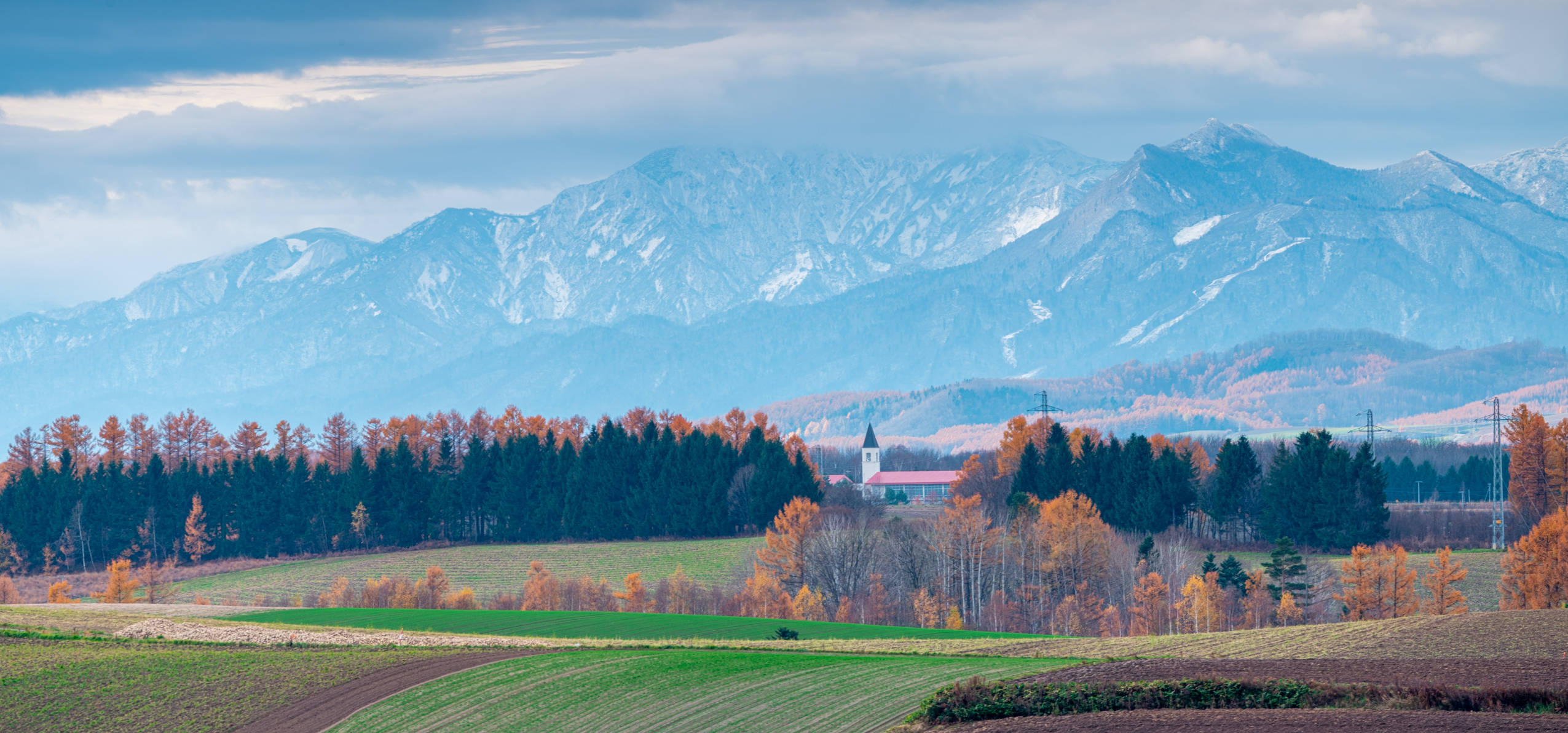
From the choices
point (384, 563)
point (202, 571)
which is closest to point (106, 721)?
point (384, 563)

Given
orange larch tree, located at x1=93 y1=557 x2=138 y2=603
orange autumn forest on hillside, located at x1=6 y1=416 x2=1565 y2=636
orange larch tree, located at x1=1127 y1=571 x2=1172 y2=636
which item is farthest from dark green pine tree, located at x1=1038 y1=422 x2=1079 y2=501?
orange larch tree, located at x1=93 y1=557 x2=138 y2=603

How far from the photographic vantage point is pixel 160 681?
51.5 m

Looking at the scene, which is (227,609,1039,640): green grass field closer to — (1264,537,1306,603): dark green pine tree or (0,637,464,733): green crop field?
(0,637,464,733): green crop field

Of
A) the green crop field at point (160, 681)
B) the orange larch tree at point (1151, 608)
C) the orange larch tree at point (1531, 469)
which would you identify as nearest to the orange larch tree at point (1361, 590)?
the orange larch tree at point (1151, 608)

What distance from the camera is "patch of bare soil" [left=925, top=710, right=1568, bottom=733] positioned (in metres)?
35.2

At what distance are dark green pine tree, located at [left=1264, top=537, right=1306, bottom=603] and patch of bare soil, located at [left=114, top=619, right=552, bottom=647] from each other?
55857 mm

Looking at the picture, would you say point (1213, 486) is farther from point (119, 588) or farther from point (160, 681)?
point (160, 681)

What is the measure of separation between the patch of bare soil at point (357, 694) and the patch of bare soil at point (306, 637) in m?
6.17

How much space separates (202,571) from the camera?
454 feet

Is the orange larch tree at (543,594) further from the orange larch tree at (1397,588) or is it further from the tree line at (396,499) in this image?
the orange larch tree at (1397,588)

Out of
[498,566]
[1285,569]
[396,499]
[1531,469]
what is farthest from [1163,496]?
[396,499]

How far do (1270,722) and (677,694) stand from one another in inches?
810

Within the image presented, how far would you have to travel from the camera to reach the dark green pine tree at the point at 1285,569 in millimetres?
97250

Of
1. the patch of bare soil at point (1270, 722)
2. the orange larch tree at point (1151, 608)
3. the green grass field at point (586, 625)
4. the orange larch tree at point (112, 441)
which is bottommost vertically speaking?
the orange larch tree at point (1151, 608)
